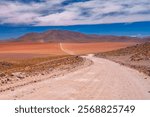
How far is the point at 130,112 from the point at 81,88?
6.67m

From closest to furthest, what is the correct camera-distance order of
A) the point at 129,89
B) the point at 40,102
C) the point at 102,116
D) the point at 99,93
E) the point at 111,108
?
the point at 102,116 < the point at 111,108 < the point at 40,102 < the point at 99,93 < the point at 129,89

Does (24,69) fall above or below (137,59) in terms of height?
above

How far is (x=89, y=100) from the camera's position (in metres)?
14.4

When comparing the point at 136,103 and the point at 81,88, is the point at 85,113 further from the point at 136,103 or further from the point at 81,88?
the point at 81,88

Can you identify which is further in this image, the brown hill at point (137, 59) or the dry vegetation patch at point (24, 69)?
the brown hill at point (137, 59)

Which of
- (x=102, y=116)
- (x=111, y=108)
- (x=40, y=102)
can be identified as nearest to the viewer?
(x=102, y=116)

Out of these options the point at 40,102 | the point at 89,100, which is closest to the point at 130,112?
the point at 89,100

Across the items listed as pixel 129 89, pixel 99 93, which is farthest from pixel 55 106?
pixel 129 89

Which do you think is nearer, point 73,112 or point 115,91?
point 73,112

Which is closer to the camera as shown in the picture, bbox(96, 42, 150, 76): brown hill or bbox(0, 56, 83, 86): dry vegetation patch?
bbox(0, 56, 83, 86): dry vegetation patch

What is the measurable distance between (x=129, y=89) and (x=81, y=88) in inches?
110

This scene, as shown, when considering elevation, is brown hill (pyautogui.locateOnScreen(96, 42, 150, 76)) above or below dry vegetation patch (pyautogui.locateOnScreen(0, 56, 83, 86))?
below

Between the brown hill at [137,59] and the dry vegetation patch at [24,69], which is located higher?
A: the dry vegetation patch at [24,69]

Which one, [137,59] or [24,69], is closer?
[24,69]
